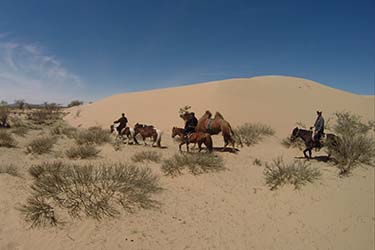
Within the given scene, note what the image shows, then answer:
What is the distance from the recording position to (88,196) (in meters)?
5.31

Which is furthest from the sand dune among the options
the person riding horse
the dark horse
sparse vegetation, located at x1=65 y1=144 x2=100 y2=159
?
sparse vegetation, located at x1=65 y1=144 x2=100 y2=159

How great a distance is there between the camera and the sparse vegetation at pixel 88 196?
482 cm

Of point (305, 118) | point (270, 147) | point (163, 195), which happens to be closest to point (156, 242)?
point (163, 195)

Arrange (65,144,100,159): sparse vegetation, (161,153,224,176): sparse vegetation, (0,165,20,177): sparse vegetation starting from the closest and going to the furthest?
(0,165,20,177): sparse vegetation < (161,153,224,176): sparse vegetation < (65,144,100,159): sparse vegetation

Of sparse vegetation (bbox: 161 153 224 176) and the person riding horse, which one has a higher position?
the person riding horse

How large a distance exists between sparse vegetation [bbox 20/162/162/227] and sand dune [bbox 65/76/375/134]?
1687 centimetres

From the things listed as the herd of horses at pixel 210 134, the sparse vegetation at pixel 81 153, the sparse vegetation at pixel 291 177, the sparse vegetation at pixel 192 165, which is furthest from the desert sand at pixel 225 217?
the herd of horses at pixel 210 134

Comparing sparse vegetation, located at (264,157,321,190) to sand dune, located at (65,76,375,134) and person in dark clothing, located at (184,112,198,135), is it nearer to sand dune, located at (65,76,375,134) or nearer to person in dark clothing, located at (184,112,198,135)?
person in dark clothing, located at (184,112,198,135)

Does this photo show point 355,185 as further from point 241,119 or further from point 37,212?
point 241,119

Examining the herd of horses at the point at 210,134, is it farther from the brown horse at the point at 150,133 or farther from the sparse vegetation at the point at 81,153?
the sparse vegetation at the point at 81,153

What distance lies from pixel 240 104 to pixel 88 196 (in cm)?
2352

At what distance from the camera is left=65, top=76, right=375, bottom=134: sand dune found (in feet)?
82.1

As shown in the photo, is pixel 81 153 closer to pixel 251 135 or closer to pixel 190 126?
pixel 190 126

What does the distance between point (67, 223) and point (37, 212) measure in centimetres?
62
